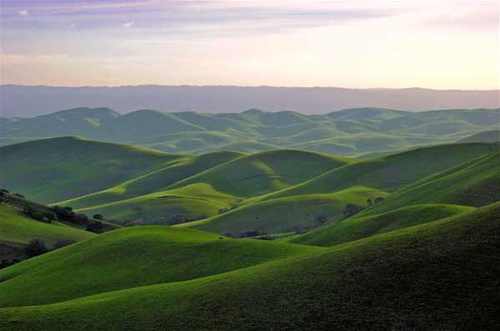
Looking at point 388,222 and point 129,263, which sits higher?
point 388,222

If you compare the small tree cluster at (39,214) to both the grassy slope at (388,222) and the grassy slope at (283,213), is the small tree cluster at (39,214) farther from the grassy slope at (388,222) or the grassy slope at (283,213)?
the grassy slope at (388,222)

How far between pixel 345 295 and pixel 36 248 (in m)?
75.0

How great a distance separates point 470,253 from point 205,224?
397ft

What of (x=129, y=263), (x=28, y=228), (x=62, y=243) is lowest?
(x=62, y=243)

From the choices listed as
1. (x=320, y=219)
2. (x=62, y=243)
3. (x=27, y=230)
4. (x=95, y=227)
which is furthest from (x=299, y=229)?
(x=27, y=230)

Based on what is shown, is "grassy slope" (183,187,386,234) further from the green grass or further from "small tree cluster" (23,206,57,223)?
the green grass

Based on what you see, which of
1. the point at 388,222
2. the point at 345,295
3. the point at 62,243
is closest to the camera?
the point at 345,295

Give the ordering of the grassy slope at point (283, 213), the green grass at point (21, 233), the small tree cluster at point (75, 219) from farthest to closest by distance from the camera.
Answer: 1. the grassy slope at point (283, 213)
2. the small tree cluster at point (75, 219)
3. the green grass at point (21, 233)

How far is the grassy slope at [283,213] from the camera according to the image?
154 metres

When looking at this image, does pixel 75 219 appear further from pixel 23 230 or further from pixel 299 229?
pixel 299 229

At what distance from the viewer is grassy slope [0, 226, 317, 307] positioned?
64.2 meters

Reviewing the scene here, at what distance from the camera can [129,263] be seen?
70.8m

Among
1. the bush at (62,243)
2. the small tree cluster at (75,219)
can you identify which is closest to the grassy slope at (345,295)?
the bush at (62,243)

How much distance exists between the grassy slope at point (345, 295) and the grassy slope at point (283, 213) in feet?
328
